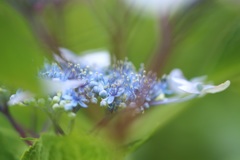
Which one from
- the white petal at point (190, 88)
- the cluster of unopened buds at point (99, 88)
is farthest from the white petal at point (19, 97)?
the white petal at point (190, 88)

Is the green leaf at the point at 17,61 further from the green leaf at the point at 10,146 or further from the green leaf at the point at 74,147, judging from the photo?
the green leaf at the point at 10,146

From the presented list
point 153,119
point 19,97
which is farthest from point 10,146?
point 153,119

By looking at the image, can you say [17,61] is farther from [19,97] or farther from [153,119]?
[153,119]

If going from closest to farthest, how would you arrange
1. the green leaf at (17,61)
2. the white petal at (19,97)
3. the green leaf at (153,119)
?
the green leaf at (17,61) → the white petal at (19,97) → the green leaf at (153,119)

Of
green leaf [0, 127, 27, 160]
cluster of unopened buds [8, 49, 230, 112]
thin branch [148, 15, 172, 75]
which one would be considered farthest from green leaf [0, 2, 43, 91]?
thin branch [148, 15, 172, 75]

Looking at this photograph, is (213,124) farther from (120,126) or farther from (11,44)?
(11,44)
